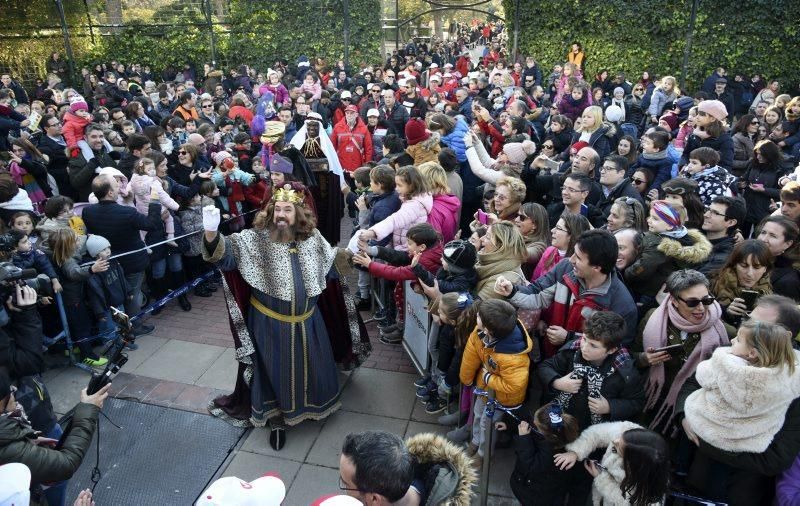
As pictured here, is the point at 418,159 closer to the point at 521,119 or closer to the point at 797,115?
the point at 521,119

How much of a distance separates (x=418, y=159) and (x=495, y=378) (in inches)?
146

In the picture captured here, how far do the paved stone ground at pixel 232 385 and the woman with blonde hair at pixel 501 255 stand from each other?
4.34 ft

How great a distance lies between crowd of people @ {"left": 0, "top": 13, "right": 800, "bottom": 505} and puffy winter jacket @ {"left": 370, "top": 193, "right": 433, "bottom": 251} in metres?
0.02

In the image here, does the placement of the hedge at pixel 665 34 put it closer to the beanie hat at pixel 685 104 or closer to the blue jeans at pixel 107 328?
the beanie hat at pixel 685 104

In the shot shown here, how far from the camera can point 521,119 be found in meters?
8.12

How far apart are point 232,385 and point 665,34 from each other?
645 inches

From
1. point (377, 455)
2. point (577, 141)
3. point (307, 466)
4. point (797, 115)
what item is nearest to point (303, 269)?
point (307, 466)

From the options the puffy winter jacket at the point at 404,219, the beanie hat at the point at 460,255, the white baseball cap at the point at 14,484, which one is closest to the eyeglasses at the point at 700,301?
the beanie hat at the point at 460,255

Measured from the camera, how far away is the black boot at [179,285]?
21.6ft

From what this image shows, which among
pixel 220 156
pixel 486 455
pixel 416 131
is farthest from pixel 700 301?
pixel 220 156

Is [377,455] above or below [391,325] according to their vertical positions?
above

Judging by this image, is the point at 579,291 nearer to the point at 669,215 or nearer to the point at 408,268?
the point at 669,215

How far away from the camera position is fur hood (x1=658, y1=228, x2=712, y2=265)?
4051mm

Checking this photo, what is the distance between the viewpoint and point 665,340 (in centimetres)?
347
